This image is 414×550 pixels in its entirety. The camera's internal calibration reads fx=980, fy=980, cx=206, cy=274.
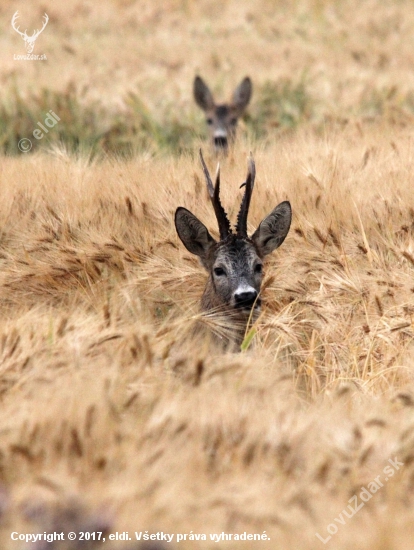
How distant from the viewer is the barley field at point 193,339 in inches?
130

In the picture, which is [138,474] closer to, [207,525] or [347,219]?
[207,525]

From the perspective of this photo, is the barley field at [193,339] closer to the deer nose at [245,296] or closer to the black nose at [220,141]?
the deer nose at [245,296]

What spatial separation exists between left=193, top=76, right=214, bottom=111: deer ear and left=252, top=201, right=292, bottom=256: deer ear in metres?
6.32

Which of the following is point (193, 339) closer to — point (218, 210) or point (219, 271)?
point (219, 271)

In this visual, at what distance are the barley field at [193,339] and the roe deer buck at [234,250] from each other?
0.52ft

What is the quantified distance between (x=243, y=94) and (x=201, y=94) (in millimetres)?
601

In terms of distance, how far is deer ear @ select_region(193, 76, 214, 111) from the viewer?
1270cm

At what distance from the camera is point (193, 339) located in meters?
5.16

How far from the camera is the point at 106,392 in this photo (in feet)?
13.1

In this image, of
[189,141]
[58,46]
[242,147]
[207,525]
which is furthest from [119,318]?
[58,46]

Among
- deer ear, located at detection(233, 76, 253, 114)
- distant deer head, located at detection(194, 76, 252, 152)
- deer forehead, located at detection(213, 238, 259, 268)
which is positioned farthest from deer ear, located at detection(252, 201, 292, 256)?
deer ear, located at detection(233, 76, 253, 114)

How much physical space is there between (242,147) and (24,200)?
8.52 feet

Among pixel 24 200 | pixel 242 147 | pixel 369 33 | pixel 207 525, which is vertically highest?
pixel 369 33

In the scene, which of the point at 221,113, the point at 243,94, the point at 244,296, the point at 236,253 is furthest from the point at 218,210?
the point at 243,94
